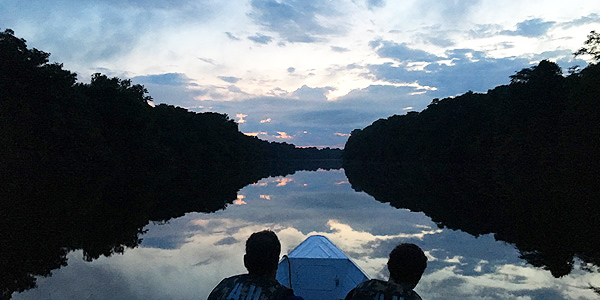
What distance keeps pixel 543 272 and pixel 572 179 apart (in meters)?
22.3

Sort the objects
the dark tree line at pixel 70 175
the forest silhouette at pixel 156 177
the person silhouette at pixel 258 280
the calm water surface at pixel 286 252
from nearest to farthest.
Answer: the person silhouette at pixel 258 280 → the calm water surface at pixel 286 252 → the dark tree line at pixel 70 175 → the forest silhouette at pixel 156 177

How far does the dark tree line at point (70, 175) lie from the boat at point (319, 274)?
20.2 ft

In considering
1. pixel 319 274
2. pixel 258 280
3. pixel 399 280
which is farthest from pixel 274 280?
pixel 319 274

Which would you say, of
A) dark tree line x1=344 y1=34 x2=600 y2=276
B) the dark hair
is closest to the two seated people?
the dark hair

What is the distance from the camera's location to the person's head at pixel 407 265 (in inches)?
146

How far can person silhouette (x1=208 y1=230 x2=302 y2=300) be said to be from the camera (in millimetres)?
3475

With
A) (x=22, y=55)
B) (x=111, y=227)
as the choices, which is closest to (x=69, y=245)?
(x=111, y=227)

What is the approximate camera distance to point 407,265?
12.2 feet

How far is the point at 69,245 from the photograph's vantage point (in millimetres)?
12734

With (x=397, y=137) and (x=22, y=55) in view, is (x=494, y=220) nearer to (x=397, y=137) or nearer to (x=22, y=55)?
(x=22, y=55)

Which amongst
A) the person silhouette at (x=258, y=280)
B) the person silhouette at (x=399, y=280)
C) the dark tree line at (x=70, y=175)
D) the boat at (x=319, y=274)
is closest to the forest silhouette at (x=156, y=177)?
the dark tree line at (x=70, y=175)

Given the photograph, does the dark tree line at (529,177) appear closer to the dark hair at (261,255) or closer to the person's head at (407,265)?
the person's head at (407,265)

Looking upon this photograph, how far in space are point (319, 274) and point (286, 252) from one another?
4279 mm

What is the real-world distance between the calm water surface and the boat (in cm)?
195
